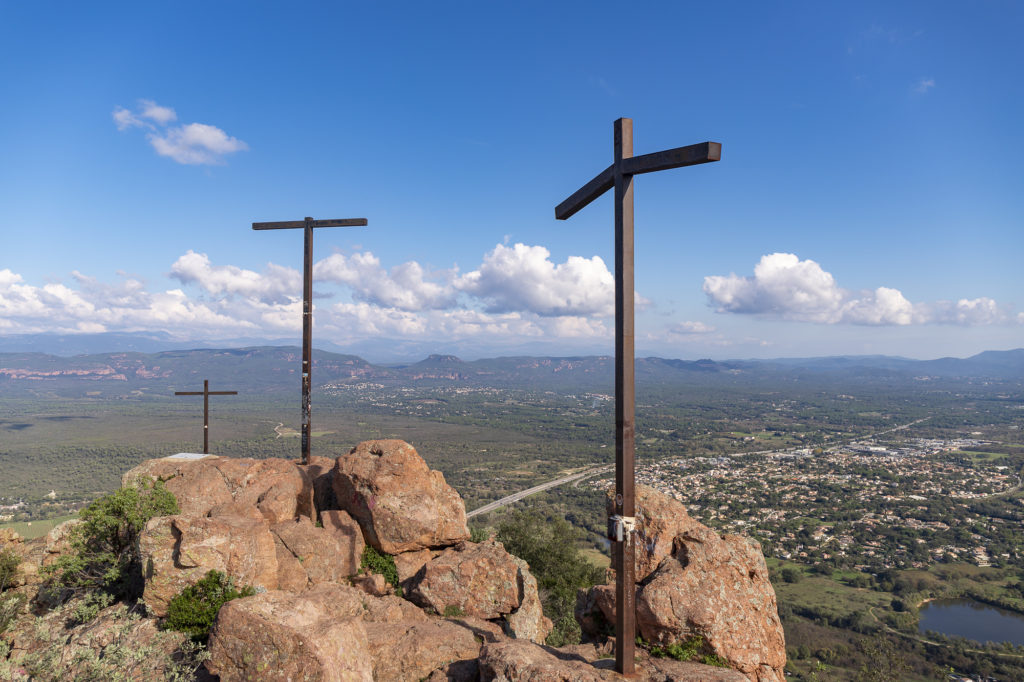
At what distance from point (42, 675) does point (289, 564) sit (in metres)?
5.44

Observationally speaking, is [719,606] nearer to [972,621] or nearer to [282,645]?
[282,645]

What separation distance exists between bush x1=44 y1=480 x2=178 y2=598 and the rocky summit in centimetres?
46

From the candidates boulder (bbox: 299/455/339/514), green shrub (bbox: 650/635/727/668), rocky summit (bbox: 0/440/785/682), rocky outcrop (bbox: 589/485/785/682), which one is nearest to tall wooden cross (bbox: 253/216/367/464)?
boulder (bbox: 299/455/339/514)

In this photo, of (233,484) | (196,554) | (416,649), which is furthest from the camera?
(233,484)

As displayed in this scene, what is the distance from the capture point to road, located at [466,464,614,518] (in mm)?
71450

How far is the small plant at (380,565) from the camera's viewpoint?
1403 centimetres

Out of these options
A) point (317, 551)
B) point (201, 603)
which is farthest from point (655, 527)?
point (201, 603)

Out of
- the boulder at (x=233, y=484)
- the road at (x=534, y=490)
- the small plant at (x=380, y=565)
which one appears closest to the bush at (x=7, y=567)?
the boulder at (x=233, y=484)

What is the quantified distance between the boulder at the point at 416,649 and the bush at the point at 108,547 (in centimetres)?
612

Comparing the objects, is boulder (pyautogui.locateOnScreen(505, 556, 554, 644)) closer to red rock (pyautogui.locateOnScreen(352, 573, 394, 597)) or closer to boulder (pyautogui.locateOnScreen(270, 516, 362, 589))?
red rock (pyautogui.locateOnScreen(352, 573, 394, 597))

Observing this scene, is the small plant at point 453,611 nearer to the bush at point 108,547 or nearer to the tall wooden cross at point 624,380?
the tall wooden cross at point 624,380

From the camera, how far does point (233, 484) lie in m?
15.5

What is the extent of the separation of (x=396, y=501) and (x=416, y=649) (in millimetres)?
5180

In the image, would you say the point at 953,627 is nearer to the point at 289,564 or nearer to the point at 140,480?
the point at 289,564
